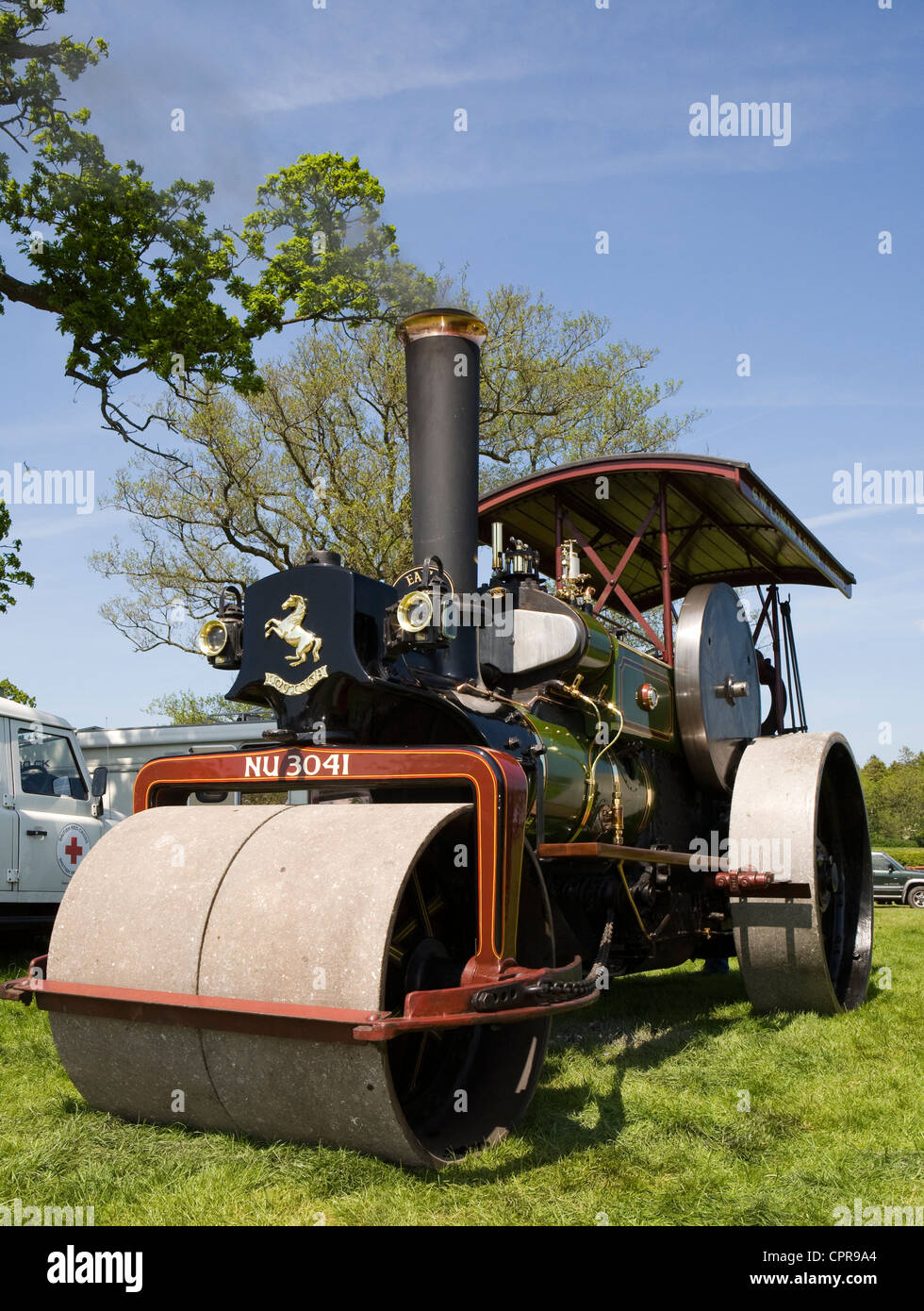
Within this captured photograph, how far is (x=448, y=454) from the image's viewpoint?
4383 mm

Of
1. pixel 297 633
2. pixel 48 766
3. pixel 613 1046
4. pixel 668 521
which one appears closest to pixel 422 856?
pixel 297 633

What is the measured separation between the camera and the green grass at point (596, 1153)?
2951 millimetres

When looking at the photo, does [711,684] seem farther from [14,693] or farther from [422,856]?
[14,693]

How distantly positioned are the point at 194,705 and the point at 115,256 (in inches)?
618

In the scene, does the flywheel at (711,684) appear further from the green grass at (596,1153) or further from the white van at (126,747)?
the white van at (126,747)

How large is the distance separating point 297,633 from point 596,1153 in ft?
5.97

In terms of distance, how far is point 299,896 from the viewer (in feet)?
10.0

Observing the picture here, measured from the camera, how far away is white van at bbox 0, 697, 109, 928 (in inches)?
303

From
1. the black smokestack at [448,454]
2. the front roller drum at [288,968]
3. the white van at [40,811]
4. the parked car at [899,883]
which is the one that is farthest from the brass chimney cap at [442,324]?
the parked car at [899,883]

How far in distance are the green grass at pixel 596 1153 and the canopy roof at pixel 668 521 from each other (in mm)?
2538

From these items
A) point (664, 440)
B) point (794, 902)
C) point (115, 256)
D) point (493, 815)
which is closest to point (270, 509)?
point (664, 440)

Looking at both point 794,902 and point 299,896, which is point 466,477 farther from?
point 794,902

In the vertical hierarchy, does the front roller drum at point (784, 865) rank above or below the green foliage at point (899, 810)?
above

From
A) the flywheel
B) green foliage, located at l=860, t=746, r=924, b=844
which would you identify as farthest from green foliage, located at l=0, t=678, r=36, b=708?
green foliage, located at l=860, t=746, r=924, b=844
